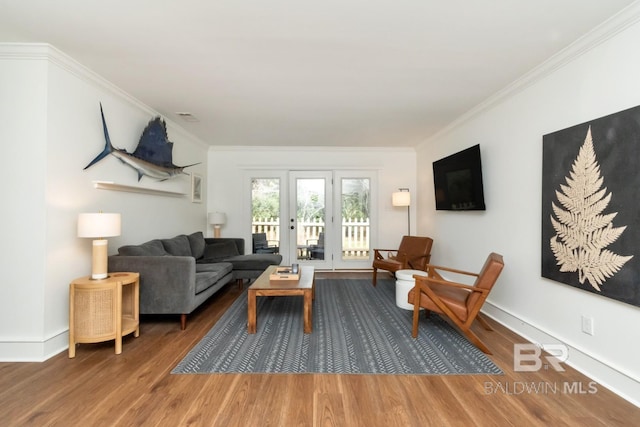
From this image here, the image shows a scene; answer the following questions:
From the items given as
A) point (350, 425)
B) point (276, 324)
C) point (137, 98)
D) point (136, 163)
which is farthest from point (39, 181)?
point (350, 425)

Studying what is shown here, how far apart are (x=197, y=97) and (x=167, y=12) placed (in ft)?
4.78

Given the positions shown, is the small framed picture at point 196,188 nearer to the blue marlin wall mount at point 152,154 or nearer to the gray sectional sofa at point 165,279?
the blue marlin wall mount at point 152,154

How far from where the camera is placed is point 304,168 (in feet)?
18.7

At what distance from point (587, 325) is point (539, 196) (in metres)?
1.08

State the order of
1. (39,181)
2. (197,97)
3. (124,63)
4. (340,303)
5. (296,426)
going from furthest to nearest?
(340,303) < (197,97) < (124,63) < (39,181) < (296,426)

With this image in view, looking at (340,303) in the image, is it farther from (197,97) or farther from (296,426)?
(197,97)

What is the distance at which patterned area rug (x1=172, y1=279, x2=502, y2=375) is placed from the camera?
2.18 m

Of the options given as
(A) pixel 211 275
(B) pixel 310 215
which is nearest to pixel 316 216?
(B) pixel 310 215

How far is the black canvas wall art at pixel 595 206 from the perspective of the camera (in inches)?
71.3

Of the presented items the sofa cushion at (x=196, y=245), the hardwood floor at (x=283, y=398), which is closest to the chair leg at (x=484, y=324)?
the hardwood floor at (x=283, y=398)

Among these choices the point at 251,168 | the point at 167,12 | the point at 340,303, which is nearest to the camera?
the point at 167,12

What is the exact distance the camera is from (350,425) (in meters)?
1.61

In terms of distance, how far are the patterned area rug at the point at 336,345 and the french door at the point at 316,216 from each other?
2.20 m

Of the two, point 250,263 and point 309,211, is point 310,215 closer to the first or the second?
point 309,211
